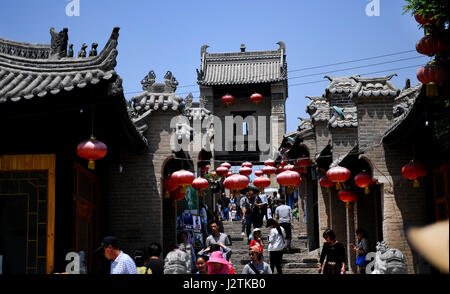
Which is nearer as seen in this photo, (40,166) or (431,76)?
(431,76)

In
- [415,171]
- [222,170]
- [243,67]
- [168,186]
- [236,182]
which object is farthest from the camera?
[243,67]

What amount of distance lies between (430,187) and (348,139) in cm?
405

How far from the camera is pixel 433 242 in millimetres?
2014

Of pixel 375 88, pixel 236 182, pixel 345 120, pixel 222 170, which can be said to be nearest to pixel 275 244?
pixel 236 182

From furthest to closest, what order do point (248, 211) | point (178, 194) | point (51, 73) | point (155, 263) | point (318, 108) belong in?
1. point (248, 211)
2. point (318, 108)
3. point (178, 194)
4. point (51, 73)
5. point (155, 263)

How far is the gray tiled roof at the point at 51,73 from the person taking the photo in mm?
7734

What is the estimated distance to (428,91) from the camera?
698 cm

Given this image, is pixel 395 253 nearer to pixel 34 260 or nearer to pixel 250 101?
pixel 34 260

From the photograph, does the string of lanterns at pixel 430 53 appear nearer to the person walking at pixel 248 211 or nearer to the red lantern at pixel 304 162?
the red lantern at pixel 304 162

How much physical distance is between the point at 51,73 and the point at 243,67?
3107 cm

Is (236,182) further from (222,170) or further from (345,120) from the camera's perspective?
(222,170)

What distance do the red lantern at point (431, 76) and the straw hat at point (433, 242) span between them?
518 cm
